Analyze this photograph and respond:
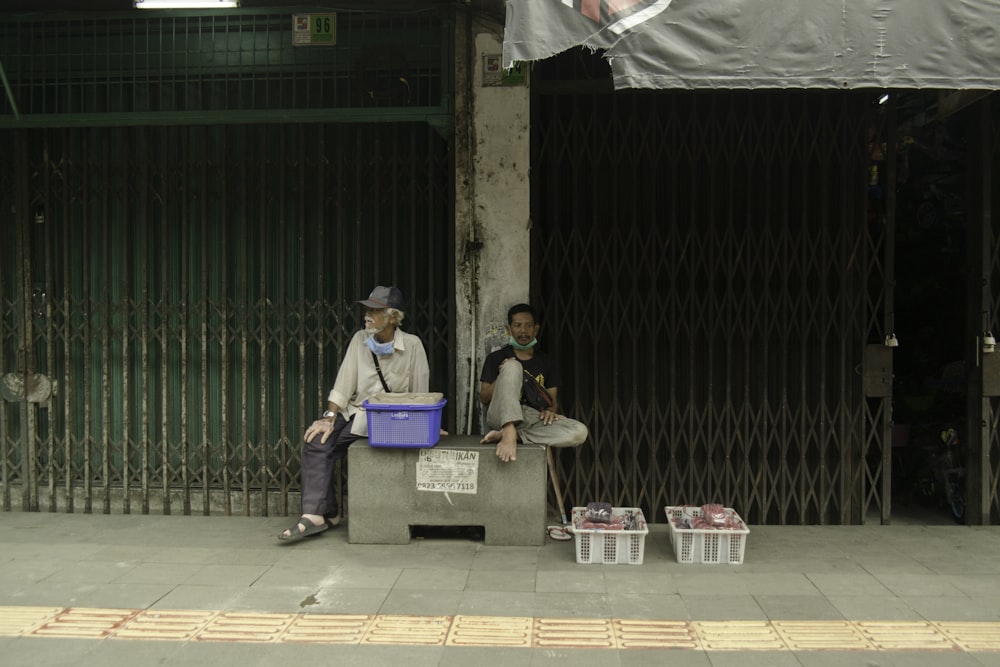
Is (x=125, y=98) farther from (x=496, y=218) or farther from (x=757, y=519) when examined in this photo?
(x=757, y=519)

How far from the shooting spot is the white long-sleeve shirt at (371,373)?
6.19 metres

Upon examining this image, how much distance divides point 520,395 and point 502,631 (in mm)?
1913

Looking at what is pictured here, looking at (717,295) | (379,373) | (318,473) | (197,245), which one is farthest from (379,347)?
(717,295)

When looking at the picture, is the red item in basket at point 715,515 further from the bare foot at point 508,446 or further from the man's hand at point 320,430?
the man's hand at point 320,430

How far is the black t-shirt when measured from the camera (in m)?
6.16

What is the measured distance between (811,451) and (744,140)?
8.47 ft

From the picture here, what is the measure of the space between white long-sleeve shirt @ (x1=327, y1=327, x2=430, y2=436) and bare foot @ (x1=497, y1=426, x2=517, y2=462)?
807 millimetres

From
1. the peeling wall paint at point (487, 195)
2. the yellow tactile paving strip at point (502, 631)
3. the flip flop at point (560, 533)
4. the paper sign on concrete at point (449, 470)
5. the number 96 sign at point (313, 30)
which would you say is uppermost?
the number 96 sign at point (313, 30)

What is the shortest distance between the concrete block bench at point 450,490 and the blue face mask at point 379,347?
73 cm

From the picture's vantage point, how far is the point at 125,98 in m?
6.89

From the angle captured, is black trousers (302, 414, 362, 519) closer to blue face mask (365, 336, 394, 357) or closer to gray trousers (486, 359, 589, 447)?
blue face mask (365, 336, 394, 357)

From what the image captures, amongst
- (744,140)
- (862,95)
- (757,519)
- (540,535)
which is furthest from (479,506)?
(862,95)

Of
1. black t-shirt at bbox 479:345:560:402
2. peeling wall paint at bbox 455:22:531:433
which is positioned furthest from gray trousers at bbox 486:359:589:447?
peeling wall paint at bbox 455:22:531:433

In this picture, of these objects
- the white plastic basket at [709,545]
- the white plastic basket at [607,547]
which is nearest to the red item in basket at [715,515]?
the white plastic basket at [709,545]
